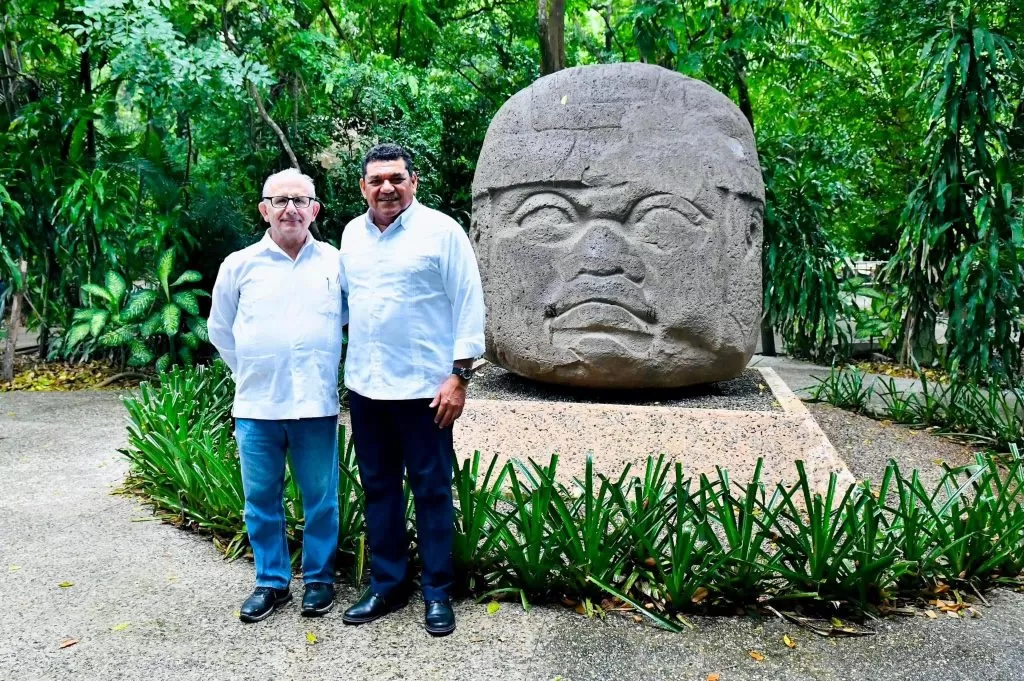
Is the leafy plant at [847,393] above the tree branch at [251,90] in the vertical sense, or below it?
below

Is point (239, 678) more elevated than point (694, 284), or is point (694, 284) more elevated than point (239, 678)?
point (694, 284)

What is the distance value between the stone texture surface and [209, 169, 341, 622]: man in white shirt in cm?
144

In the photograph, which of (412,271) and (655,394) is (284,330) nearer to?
(412,271)

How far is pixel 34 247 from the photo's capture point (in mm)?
6734

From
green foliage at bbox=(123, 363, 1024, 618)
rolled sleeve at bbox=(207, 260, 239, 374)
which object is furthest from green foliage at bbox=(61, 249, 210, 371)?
rolled sleeve at bbox=(207, 260, 239, 374)

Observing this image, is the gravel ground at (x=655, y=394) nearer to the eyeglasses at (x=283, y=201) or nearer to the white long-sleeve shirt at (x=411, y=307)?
the white long-sleeve shirt at (x=411, y=307)

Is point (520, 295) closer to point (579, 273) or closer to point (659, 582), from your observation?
point (579, 273)

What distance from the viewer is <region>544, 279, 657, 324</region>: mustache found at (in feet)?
12.5

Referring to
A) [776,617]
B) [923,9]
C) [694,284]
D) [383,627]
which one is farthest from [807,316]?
[383,627]

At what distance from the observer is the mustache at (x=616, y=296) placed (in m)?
3.80

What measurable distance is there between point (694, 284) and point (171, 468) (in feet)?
8.33

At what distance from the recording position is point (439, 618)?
236cm

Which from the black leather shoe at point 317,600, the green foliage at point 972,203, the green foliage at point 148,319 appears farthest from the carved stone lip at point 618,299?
the green foliage at point 148,319

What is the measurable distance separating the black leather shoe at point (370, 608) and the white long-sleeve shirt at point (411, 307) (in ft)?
2.16
